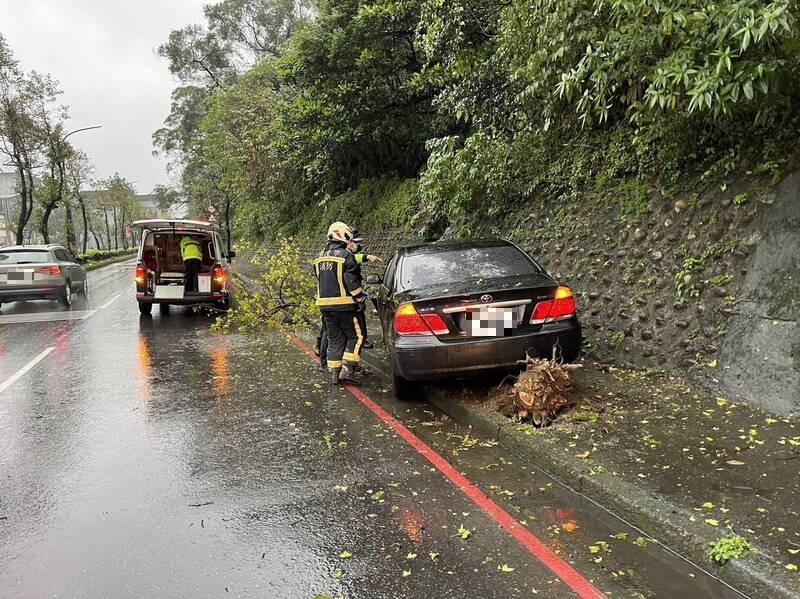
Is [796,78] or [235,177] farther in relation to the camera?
[235,177]

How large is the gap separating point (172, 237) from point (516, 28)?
9.47 metres

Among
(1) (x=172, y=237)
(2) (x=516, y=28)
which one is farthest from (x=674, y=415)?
(1) (x=172, y=237)

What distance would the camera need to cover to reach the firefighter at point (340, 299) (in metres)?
6.70

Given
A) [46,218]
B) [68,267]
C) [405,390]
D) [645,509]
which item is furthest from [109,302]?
[46,218]

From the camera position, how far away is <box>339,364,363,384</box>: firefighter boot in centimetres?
721

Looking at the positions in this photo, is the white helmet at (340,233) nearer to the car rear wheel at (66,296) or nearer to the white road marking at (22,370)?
the white road marking at (22,370)

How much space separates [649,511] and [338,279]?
13.5 feet

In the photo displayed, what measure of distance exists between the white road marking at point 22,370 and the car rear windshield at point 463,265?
16.3 ft

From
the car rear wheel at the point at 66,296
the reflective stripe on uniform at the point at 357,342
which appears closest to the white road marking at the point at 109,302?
the car rear wheel at the point at 66,296

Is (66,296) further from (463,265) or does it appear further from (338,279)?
(463,265)

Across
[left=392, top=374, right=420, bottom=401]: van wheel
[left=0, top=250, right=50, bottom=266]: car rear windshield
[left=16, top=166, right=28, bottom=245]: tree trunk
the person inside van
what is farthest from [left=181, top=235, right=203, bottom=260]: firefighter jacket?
[left=16, top=166, right=28, bottom=245]: tree trunk

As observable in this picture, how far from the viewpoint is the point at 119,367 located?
326 inches

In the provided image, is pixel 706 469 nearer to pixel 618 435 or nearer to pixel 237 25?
pixel 618 435

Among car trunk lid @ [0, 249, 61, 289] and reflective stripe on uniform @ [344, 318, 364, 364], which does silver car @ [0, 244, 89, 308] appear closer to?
car trunk lid @ [0, 249, 61, 289]
